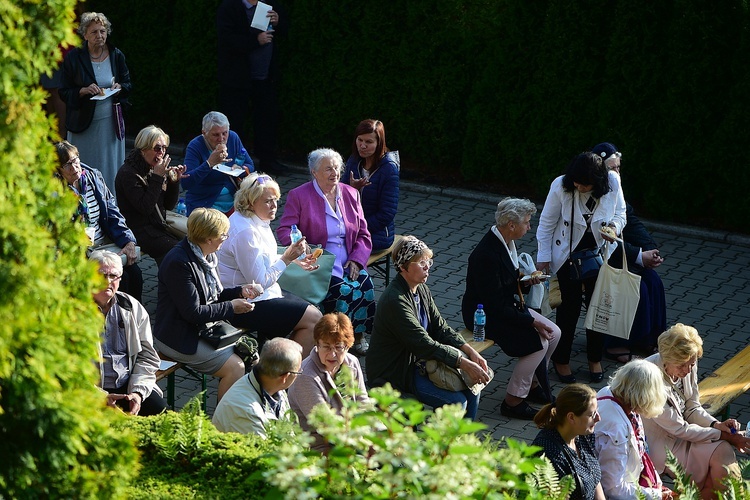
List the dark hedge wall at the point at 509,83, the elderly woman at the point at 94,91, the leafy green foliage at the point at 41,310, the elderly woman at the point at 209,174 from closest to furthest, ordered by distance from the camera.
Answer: the leafy green foliage at the point at 41,310, the elderly woman at the point at 209,174, the elderly woman at the point at 94,91, the dark hedge wall at the point at 509,83

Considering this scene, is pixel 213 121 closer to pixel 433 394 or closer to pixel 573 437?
pixel 433 394

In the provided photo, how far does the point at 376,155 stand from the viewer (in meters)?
10.1

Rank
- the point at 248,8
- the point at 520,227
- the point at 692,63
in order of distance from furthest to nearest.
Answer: the point at 248,8 < the point at 692,63 < the point at 520,227

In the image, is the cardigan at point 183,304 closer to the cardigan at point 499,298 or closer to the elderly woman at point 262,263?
the elderly woman at point 262,263

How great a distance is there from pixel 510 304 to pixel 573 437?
83.2 inches

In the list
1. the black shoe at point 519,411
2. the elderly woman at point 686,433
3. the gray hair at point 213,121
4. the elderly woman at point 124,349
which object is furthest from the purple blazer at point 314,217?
the elderly woman at point 686,433

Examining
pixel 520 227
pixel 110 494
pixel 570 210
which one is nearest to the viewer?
pixel 110 494

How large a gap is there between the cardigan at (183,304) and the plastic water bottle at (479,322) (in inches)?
75.2

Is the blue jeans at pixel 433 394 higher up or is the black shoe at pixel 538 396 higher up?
the blue jeans at pixel 433 394

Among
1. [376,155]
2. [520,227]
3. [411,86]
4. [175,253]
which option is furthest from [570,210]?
[411,86]

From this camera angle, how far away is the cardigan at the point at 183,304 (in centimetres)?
758

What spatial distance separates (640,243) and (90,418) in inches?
255

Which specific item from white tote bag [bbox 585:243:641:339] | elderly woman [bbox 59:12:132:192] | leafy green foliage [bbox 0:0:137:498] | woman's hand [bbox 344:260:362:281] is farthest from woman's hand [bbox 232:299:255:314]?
elderly woman [bbox 59:12:132:192]

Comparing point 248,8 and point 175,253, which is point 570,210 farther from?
point 248,8
